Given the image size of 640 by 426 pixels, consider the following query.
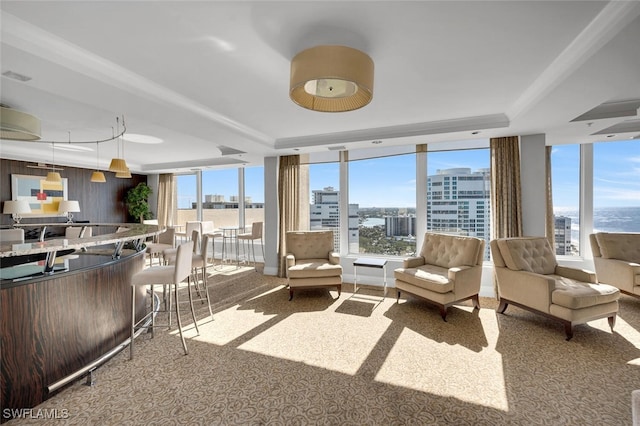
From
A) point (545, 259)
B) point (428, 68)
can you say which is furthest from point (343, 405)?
point (545, 259)

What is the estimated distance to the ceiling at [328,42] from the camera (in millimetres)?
1757

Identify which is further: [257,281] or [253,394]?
[257,281]

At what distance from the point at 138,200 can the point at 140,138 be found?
3.80 m

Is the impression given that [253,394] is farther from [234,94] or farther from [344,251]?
[344,251]

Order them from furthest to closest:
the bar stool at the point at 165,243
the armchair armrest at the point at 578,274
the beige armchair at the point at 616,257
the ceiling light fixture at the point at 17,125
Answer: the bar stool at the point at 165,243 → the beige armchair at the point at 616,257 → the armchair armrest at the point at 578,274 → the ceiling light fixture at the point at 17,125

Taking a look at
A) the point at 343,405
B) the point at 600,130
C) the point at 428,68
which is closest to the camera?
the point at 343,405

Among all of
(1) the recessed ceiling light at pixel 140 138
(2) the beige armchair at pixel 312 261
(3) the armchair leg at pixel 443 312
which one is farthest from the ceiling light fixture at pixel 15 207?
(3) the armchair leg at pixel 443 312

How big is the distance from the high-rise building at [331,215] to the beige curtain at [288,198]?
1.39ft

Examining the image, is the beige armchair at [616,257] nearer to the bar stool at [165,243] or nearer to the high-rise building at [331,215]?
the high-rise building at [331,215]

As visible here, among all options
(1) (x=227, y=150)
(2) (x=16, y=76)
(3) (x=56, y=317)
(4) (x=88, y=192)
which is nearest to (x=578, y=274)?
(3) (x=56, y=317)

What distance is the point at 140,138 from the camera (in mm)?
5035

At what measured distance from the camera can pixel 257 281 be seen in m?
5.26

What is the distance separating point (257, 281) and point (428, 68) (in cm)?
437

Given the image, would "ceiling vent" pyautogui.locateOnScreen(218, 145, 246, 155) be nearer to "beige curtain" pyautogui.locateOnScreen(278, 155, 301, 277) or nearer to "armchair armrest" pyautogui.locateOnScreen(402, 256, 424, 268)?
"beige curtain" pyautogui.locateOnScreen(278, 155, 301, 277)
